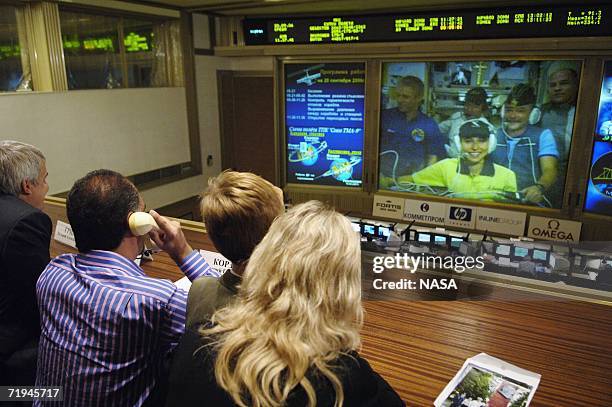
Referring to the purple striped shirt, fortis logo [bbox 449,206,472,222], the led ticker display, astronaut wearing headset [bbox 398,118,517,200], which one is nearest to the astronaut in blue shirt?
astronaut wearing headset [bbox 398,118,517,200]

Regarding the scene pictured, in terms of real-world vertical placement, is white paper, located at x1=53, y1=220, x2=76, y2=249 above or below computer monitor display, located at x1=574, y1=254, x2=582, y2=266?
below

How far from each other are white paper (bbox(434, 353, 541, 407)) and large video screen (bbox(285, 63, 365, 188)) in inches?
138

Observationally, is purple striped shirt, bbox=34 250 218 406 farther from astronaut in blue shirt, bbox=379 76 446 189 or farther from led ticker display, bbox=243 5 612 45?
astronaut in blue shirt, bbox=379 76 446 189

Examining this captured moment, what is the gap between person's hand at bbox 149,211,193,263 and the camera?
1.39 meters

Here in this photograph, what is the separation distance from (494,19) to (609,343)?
2849 millimetres

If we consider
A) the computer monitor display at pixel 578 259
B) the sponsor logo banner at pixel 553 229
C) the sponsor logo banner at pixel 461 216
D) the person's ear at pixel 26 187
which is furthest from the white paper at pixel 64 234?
the sponsor logo banner at pixel 553 229

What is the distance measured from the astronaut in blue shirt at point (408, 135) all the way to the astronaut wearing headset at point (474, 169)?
0.14m

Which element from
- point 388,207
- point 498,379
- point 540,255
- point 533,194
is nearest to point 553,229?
point 533,194

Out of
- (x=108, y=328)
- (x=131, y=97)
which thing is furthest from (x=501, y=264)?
(x=131, y=97)

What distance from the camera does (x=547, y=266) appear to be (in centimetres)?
174

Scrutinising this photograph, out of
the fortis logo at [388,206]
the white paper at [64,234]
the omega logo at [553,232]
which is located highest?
the white paper at [64,234]

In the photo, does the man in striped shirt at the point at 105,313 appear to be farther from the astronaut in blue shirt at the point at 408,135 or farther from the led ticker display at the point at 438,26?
the astronaut in blue shirt at the point at 408,135

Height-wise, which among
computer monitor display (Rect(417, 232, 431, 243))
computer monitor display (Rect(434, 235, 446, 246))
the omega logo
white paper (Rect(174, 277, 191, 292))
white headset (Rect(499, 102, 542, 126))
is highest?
white headset (Rect(499, 102, 542, 126))

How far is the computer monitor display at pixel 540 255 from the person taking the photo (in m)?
1.77
